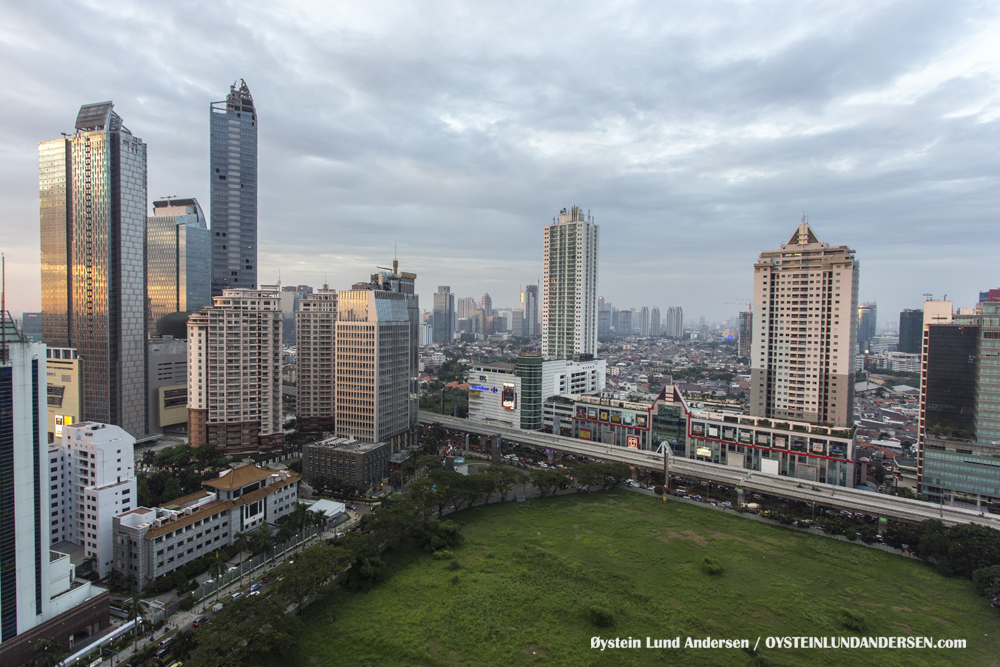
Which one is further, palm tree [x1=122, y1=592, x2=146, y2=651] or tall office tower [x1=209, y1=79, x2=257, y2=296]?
tall office tower [x1=209, y1=79, x2=257, y2=296]

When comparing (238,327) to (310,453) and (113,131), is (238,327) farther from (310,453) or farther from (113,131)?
(113,131)

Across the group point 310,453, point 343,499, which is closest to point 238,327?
point 310,453

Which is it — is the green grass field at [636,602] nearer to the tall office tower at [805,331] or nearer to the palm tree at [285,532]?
the palm tree at [285,532]

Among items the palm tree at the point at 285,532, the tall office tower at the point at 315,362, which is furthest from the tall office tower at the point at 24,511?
the tall office tower at the point at 315,362

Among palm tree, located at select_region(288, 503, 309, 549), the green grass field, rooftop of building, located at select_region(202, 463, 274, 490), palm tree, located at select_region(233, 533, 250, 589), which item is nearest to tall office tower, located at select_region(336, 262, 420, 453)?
rooftop of building, located at select_region(202, 463, 274, 490)

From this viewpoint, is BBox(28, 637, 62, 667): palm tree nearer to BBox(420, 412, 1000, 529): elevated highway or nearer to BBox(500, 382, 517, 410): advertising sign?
BBox(420, 412, 1000, 529): elevated highway

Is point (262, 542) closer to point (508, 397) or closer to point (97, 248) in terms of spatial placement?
point (508, 397)
